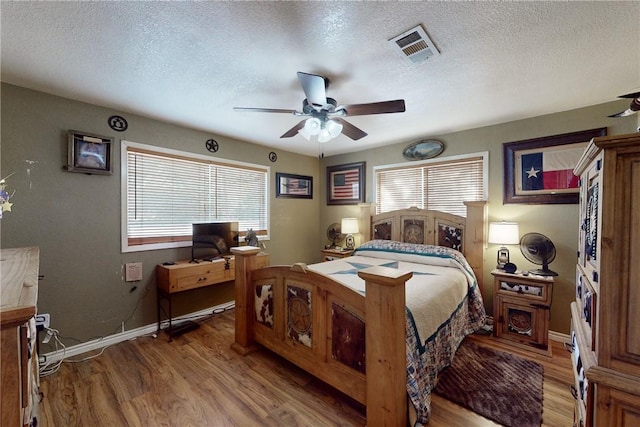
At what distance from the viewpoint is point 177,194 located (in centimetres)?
328

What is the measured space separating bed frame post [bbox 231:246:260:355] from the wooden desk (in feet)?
0.73

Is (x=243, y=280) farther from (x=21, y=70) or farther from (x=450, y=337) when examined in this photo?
(x=21, y=70)

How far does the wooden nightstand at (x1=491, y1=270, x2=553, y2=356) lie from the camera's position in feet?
8.29

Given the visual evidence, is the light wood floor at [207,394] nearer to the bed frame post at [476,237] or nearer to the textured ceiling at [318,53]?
the bed frame post at [476,237]

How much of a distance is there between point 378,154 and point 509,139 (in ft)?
5.80

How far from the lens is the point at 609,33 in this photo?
5.13 feet

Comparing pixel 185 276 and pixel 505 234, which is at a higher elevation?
pixel 505 234

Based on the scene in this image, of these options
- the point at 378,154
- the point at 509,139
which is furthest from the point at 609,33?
the point at 378,154

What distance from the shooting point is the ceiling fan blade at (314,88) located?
1.70 m

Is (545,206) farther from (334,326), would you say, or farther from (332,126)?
(334,326)

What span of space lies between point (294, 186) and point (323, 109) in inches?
Result: 103

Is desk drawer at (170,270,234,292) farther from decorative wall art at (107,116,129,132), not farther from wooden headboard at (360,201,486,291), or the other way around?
wooden headboard at (360,201,486,291)

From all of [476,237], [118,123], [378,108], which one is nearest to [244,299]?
[378,108]

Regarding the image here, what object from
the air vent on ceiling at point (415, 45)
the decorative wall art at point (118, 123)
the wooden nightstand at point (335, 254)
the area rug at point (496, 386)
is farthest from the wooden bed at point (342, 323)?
the decorative wall art at point (118, 123)
